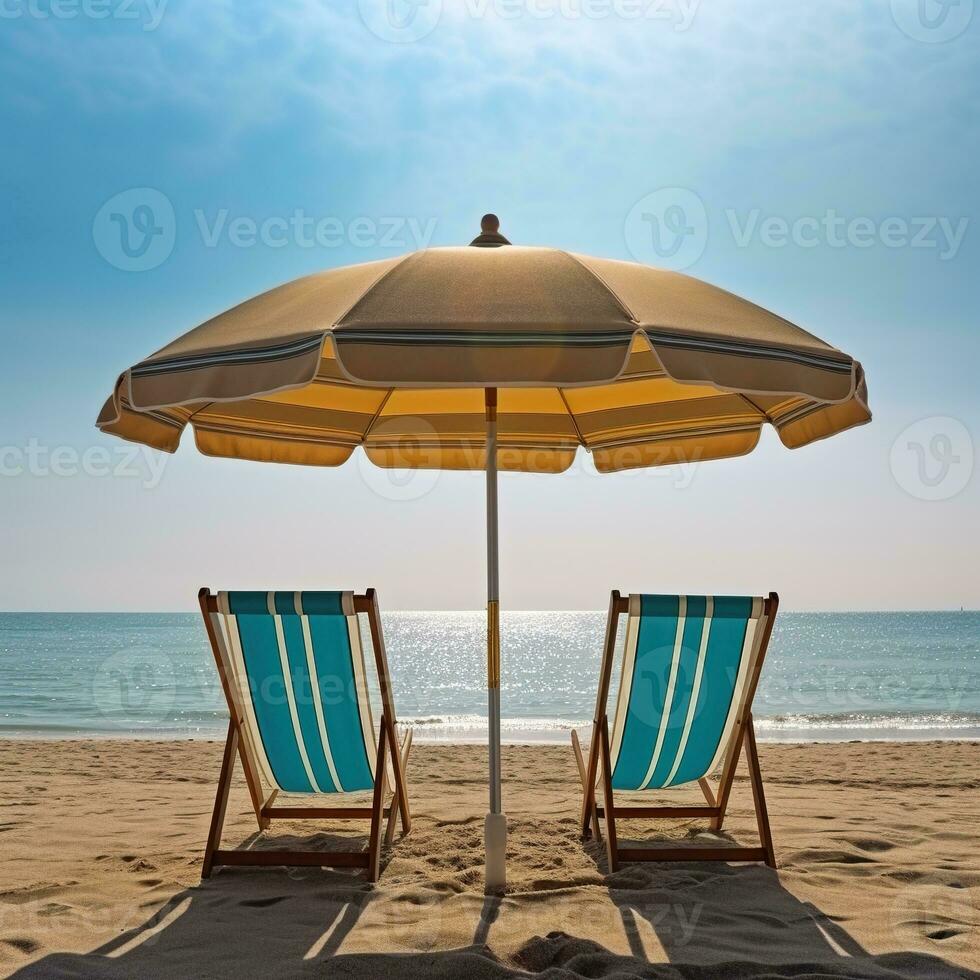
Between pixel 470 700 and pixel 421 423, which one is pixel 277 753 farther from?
pixel 470 700

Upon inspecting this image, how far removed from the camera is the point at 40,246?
35.9ft

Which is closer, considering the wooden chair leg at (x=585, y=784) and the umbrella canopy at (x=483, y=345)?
the umbrella canopy at (x=483, y=345)

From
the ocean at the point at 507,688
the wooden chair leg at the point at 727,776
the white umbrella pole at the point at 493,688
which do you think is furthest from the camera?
the ocean at the point at 507,688

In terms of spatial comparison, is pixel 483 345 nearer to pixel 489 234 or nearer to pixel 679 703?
pixel 489 234

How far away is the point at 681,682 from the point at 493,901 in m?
1.09

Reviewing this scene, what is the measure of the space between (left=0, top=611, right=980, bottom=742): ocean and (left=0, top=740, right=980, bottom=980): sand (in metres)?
7.28

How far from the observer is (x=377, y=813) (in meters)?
3.14

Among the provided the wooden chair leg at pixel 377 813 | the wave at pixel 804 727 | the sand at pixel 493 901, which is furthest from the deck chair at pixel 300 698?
the wave at pixel 804 727

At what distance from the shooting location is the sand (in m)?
2.30

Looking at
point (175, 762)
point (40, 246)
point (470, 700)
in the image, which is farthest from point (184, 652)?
point (175, 762)

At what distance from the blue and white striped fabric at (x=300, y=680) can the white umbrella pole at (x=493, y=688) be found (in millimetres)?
488

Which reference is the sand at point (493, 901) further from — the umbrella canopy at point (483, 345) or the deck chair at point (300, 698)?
the umbrella canopy at point (483, 345)

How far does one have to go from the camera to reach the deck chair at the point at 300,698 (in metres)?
3.12

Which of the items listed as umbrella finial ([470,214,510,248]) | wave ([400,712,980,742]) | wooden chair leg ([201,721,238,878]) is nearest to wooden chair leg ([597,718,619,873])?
wooden chair leg ([201,721,238,878])
